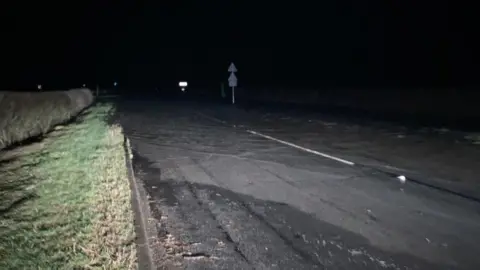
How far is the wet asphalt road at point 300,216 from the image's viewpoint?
540cm

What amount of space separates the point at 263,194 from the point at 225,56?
7612 cm

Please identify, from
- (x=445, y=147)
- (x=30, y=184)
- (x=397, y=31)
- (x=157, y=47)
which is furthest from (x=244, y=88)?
(x=157, y=47)

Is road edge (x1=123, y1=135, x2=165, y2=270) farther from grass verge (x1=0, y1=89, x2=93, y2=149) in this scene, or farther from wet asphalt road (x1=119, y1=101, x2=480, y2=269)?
grass verge (x1=0, y1=89, x2=93, y2=149)

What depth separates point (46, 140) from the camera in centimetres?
1588

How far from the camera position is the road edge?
523 cm

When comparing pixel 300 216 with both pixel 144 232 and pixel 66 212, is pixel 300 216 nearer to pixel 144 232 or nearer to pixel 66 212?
pixel 144 232

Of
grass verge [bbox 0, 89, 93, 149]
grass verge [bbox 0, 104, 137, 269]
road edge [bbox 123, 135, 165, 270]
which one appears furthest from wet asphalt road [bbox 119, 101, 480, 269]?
grass verge [bbox 0, 89, 93, 149]

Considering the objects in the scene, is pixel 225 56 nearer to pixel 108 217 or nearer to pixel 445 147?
pixel 445 147

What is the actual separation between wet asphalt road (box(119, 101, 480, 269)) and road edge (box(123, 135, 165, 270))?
0.45ft

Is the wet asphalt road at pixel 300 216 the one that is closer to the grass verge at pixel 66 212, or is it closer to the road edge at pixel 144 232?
the road edge at pixel 144 232

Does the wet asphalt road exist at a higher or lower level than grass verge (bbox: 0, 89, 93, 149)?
lower

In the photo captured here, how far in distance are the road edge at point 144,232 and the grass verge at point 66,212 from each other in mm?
92

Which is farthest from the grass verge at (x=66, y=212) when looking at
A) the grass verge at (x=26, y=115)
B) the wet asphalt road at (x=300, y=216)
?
the grass verge at (x=26, y=115)

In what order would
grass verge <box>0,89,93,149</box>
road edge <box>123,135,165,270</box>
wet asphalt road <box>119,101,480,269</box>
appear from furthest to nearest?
1. grass verge <box>0,89,93,149</box>
2. wet asphalt road <box>119,101,480,269</box>
3. road edge <box>123,135,165,270</box>
